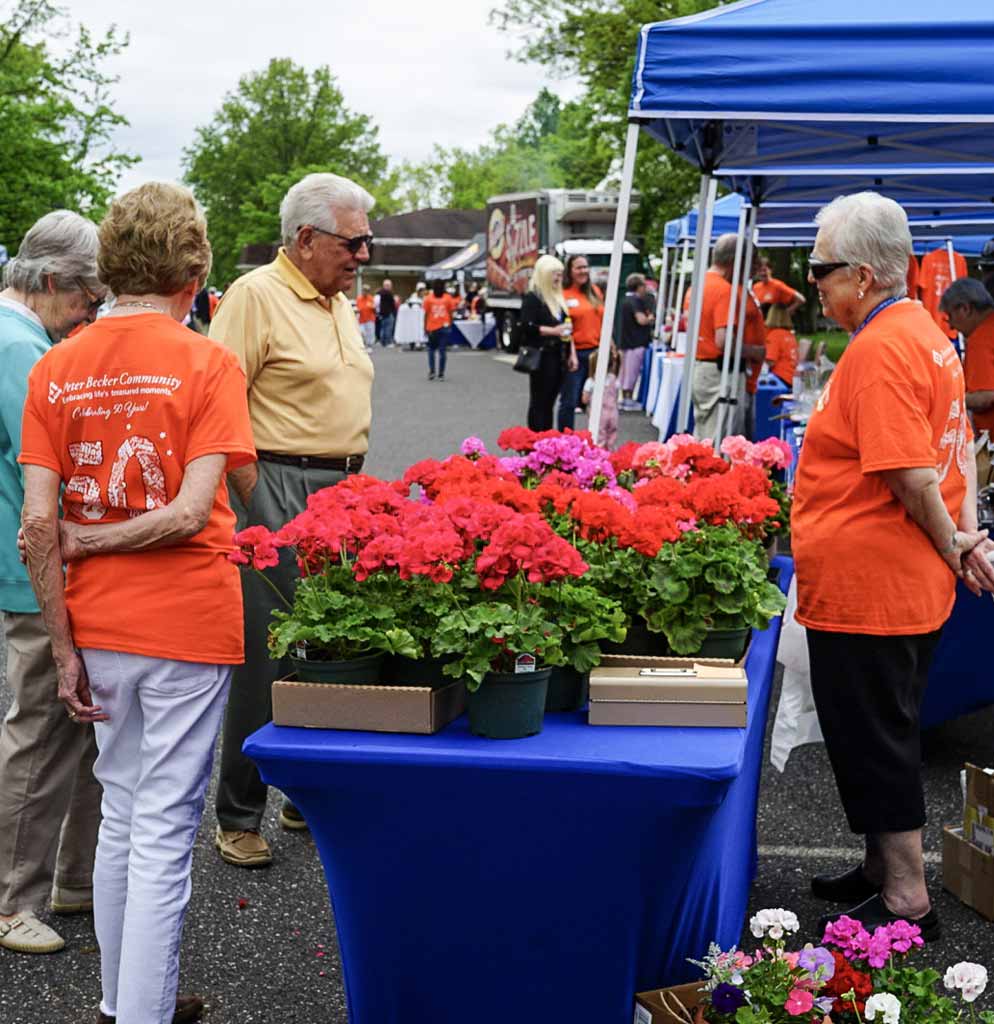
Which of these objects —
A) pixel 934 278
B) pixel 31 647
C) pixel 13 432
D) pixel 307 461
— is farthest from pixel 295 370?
pixel 934 278

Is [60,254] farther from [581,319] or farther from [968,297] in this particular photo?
[581,319]

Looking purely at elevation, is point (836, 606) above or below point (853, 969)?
above

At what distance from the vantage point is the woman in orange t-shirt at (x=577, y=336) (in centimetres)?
1208

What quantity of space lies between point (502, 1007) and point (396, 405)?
1754 centimetres

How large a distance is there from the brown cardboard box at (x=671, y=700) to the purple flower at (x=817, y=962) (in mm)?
412

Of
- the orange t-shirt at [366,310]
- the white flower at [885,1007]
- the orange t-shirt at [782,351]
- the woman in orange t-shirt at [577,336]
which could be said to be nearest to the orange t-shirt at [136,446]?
the white flower at [885,1007]

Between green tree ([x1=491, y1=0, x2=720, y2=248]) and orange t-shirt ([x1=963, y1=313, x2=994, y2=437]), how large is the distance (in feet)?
55.5

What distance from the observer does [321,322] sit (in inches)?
155

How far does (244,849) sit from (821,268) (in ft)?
7.86

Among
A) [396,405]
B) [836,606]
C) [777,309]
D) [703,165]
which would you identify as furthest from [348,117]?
[836,606]

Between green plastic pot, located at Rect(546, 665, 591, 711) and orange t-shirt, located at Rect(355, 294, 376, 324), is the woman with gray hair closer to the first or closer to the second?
green plastic pot, located at Rect(546, 665, 591, 711)

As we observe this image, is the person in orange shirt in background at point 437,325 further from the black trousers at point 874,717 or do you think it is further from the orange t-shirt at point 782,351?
the black trousers at point 874,717

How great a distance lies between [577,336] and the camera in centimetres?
1220

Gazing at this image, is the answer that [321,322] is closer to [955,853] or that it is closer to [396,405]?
[955,853]
